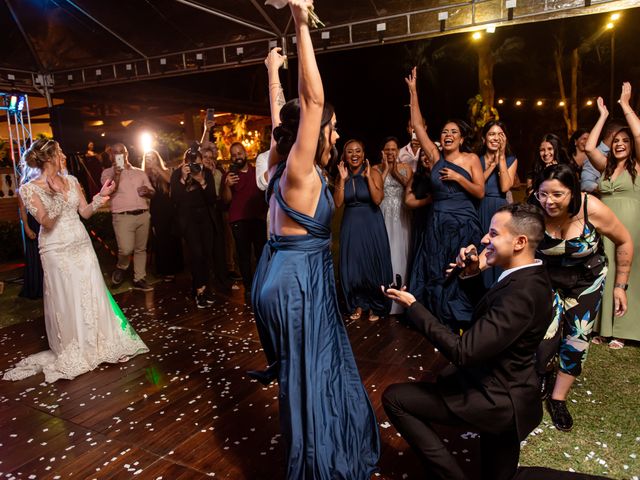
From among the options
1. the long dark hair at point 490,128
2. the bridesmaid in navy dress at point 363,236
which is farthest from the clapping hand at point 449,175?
the bridesmaid in navy dress at point 363,236

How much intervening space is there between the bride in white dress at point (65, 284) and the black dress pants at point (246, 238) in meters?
1.71

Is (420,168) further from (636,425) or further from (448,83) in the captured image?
(448,83)

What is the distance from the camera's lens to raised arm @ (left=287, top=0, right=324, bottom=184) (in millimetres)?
1597

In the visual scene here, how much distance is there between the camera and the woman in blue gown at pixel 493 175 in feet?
13.4

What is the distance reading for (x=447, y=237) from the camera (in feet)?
12.9

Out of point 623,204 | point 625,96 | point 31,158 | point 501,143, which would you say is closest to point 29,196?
point 31,158

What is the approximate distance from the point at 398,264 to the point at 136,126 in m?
11.7

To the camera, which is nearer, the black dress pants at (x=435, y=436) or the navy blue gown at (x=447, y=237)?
the black dress pants at (x=435, y=436)

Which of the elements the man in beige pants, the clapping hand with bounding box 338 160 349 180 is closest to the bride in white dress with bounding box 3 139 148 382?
the clapping hand with bounding box 338 160 349 180

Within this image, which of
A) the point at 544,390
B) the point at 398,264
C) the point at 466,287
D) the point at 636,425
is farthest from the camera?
the point at 398,264

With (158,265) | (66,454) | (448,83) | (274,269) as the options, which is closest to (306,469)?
(274,269)

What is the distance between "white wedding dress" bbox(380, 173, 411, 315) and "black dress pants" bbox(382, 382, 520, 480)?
9.72ft

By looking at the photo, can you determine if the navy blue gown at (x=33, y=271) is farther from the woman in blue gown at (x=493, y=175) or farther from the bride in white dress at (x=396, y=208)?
the woman in blue gown at (x=493, y=175)

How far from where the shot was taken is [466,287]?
238 cm
